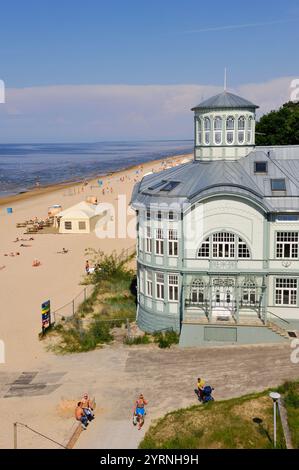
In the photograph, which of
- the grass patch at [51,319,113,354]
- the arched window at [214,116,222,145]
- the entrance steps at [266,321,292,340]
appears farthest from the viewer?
the arched window at [214,116,222,145]

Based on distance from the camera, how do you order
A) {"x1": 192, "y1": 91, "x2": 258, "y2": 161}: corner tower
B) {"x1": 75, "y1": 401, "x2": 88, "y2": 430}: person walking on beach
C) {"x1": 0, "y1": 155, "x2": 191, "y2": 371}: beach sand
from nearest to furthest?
{"x1": 75, "y1": 401, "x2": 88, "y2": 430}: person walking on beach → {"x1": 0, "y1": 155, "x2": 191, "y2": 371}: beach sand → {"x1": 192, "y1": 91, "x2": 258, "y2": 161}: corner tower

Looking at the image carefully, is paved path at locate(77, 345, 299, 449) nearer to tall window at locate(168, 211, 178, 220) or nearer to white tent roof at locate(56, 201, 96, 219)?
tall window at locate(168, 211, 178, 220)

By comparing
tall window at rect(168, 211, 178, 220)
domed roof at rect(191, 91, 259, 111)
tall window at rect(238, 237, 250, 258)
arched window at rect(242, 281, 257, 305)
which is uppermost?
domed roof at rect(191, 91, 259, 111)

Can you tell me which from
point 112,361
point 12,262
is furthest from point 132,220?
point 112,361

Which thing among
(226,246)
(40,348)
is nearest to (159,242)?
(226,246)

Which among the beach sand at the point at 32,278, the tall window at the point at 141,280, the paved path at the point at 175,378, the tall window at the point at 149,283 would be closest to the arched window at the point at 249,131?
the tall window at the point at 149,283

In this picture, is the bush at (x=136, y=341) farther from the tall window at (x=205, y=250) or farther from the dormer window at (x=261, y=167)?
the dormer window at (x=261, y=167)

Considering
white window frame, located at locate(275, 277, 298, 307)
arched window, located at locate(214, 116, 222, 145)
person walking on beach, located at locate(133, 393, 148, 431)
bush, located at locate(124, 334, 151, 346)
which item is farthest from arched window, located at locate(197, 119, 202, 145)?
person walking on beach, located at locate(133, 393, 148, 431)
